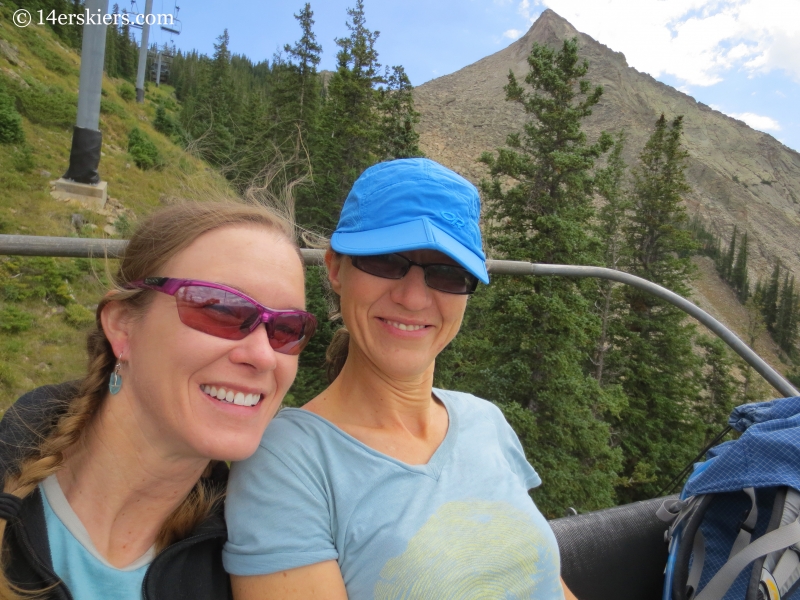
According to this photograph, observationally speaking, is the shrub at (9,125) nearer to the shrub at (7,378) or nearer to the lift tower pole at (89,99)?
the lift tower pole at (89,99)

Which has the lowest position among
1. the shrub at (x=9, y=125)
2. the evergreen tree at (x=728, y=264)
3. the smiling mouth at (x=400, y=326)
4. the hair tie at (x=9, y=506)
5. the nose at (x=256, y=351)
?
the hair tie at (x=9, y=506)

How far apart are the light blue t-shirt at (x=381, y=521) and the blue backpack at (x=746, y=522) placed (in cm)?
74

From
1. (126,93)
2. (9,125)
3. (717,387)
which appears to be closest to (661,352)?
(717,387)

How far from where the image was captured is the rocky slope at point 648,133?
9331cm

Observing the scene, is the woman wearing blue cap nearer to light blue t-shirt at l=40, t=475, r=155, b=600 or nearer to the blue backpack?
light blue t-shirt at l=40, t=475, r=155, b=600

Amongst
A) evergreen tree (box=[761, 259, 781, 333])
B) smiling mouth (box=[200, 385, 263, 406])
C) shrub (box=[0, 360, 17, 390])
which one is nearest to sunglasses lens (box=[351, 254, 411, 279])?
smiling mouth (box=[200, 385, 263, 406])

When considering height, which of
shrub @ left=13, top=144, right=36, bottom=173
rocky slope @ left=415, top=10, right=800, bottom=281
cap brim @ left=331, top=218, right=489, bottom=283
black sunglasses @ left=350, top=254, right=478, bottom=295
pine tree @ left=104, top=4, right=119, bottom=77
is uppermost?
rocky slope @ left=415, top=10, right=800, bottom=281

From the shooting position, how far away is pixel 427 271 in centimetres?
151

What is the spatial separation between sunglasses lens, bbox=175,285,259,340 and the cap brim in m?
0.36

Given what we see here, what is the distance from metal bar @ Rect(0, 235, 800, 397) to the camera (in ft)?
5.24

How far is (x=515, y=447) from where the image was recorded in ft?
6.26

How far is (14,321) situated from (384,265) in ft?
18.5

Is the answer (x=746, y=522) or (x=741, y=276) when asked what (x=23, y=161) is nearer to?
(x=746, y=522)

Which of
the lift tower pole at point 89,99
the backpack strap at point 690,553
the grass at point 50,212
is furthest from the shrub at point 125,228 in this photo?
the lift tower pole at point 89,99
